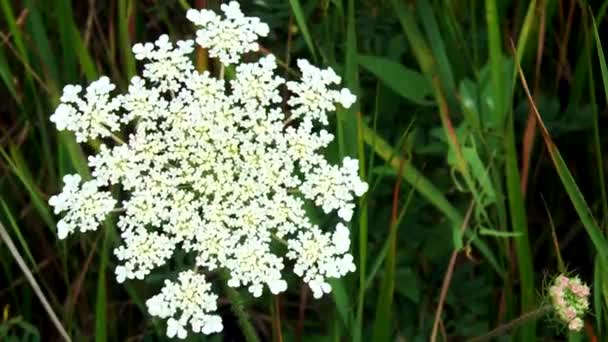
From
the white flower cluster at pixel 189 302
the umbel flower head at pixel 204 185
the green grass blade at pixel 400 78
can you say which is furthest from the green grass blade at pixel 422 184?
the white flower cluster at pixel 189 302

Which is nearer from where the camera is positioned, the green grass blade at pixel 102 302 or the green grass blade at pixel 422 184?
the green grass blade at pixel 102 302

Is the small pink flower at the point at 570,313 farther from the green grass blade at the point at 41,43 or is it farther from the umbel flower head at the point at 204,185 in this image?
the green grass blade at the point at 41,43

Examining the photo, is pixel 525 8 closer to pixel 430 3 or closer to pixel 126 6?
pixel 430 3

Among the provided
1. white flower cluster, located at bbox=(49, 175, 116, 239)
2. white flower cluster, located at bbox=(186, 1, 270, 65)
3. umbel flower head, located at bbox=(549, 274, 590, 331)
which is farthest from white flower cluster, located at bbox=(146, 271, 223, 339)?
umbel flower head, located at bbox=(549, 274, 590, 331)

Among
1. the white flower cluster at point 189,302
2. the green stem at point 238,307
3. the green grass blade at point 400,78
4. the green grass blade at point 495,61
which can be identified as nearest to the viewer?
the white flower cluster at point 189,302

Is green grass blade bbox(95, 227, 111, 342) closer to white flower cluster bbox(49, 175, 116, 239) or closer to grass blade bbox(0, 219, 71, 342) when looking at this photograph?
grass blade bbox(0, 219, 71, 342)

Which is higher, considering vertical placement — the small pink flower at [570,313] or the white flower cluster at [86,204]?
the white flower cluster at [86,204]
